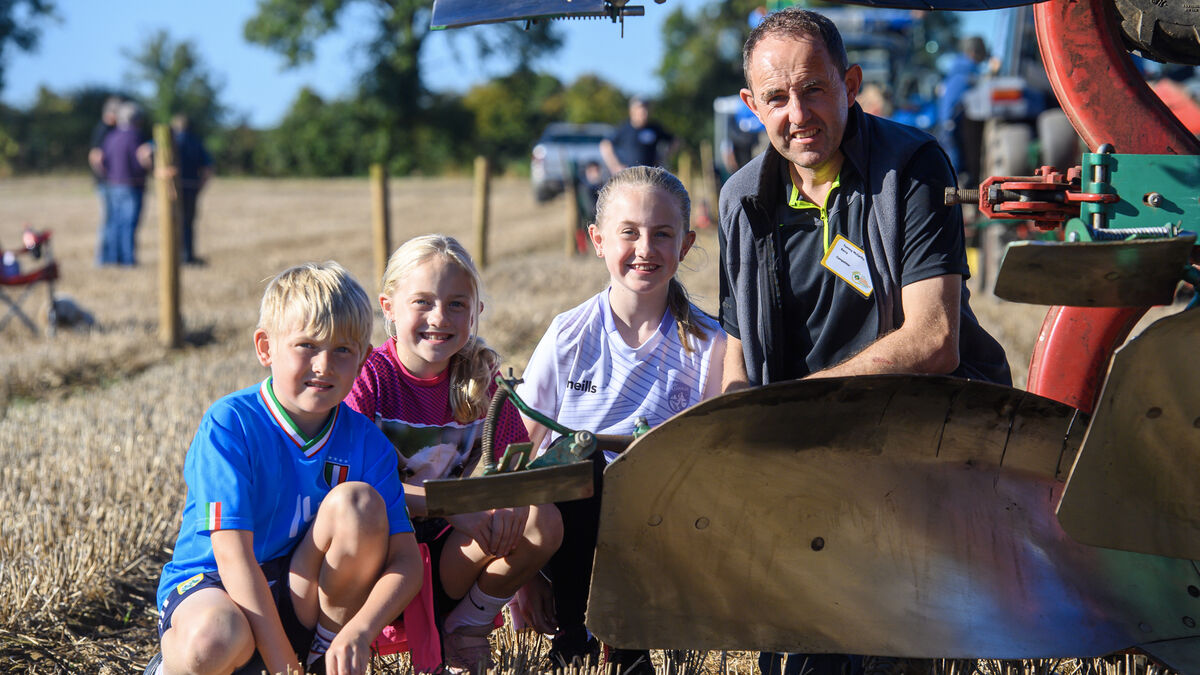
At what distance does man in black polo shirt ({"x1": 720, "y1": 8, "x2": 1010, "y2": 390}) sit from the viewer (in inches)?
101

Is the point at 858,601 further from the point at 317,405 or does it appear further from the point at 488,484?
the point at 317,405

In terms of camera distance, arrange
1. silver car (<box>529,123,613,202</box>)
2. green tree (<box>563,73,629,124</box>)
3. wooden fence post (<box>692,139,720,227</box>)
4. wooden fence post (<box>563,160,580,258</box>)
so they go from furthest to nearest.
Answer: green tree (<box>563,73,629,124</box>), silver car (<box>529,123,613,202</box>), wooden fence post (<box>692,139,720,227</box>), wooden fence post (<box>563,160,580,258</box>)

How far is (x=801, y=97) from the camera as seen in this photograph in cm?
263

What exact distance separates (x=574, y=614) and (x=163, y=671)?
100cm

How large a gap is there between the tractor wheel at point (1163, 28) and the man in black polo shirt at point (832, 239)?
1.61 ft

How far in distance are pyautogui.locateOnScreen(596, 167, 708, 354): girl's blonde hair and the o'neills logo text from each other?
0.94 feet

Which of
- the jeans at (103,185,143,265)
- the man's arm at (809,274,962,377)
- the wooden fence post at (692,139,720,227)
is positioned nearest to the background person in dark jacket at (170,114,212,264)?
the jeans at (103,185,143,265)

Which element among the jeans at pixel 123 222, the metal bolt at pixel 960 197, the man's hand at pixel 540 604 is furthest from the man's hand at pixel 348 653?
the jeans at pixel 123 222

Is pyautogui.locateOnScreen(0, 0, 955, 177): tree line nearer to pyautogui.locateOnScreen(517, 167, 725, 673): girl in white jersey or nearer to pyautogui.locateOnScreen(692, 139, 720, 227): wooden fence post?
pyautogui.locateOnScreen(692, 139, 720, 227): wooden fence post

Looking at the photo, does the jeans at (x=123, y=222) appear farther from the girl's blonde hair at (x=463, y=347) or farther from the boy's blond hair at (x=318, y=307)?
the boy's blond hair at (x=318, y=307)

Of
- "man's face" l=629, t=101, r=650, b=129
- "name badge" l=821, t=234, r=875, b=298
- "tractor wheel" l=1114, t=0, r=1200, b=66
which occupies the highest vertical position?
"man's face" l=629, t=101, r=650, b=129

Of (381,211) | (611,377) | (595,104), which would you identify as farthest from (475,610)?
(595,104)

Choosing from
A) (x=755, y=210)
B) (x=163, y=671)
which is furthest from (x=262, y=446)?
(x=755, y=210)

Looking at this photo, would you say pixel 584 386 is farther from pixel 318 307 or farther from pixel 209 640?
pixel 209 640
